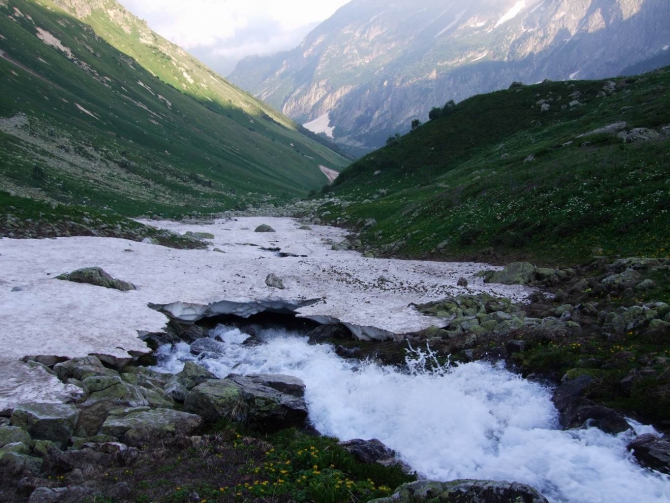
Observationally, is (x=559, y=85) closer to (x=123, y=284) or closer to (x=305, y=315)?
(x=305, y=315)

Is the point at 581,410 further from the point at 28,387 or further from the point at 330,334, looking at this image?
the point at 28,387

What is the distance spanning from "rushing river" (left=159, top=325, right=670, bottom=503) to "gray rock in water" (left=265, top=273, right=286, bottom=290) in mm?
8330

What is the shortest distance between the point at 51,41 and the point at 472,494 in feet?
582

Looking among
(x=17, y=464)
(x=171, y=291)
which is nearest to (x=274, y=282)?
(x=171, y=291)

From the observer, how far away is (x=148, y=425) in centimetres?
1207

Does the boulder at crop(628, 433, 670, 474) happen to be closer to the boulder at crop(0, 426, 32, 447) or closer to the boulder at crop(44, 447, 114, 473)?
the boulder at crop(44, 447, 114, 473)

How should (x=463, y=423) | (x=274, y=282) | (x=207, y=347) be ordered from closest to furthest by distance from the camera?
(x=463, y=423), (x=207, y=347), (x=274, y=282)

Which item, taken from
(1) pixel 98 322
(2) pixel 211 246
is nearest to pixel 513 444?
(1) pixel 98 322

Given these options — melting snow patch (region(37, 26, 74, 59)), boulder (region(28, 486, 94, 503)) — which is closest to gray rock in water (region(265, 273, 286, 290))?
boulder (region(28, 486, 94, 503))

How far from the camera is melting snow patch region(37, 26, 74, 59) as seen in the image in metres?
135

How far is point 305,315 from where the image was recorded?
23.4 meters

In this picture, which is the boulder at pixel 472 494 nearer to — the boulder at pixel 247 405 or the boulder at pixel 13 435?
the boulder at pixel 247 405

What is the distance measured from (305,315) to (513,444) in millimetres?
13204

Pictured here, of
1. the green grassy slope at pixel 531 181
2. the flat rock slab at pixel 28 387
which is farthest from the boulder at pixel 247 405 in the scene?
the green grassy slope at pixel 531 181
